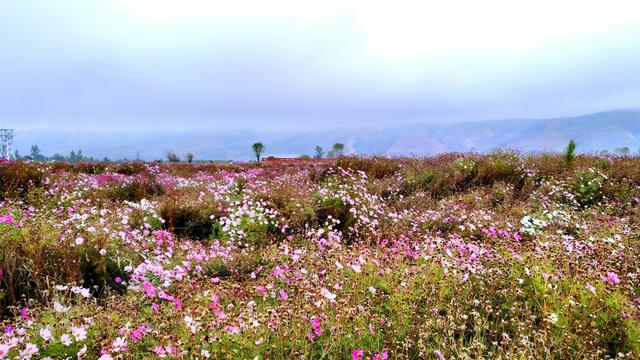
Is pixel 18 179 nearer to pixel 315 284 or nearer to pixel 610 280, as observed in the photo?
pixel 315 284

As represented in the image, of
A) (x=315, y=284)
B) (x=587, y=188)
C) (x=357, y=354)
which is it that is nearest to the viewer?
(x=357, y=354)

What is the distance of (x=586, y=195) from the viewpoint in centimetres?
933

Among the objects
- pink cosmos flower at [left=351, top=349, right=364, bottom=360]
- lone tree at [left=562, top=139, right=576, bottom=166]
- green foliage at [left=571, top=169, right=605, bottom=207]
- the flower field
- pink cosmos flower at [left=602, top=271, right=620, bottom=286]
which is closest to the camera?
pink cosmos flower at [left=351, top=349, right=364, bottom=360]

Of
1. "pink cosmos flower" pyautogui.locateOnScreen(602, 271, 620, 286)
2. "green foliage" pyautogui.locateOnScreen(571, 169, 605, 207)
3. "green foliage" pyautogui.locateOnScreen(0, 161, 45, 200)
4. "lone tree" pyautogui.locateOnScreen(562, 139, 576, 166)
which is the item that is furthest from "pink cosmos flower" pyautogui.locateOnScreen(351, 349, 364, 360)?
"lone tree" pyautogui.locateOnScreen(562, 139, 576, 166)

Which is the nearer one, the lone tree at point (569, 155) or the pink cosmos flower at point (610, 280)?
the pink cosmos flower at point (610, 280)

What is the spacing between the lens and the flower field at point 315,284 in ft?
9.03

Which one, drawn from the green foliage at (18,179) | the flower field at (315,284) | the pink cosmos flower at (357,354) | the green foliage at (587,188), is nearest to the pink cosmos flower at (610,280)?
the flower field at (315,284)

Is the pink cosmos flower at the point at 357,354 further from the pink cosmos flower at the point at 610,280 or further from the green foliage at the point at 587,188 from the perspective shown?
the green foliage at the point at 587,188

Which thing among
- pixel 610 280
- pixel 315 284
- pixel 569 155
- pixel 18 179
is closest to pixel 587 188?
pixel 569 155

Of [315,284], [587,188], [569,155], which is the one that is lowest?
[587,188]

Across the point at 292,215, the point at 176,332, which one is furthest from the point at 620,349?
the point at 292,215

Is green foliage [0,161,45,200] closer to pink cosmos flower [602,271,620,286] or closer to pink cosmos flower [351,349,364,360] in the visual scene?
pink cosmos flower [351,349,364,360]

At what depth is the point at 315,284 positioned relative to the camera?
3.77 meters

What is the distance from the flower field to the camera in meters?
2.75
